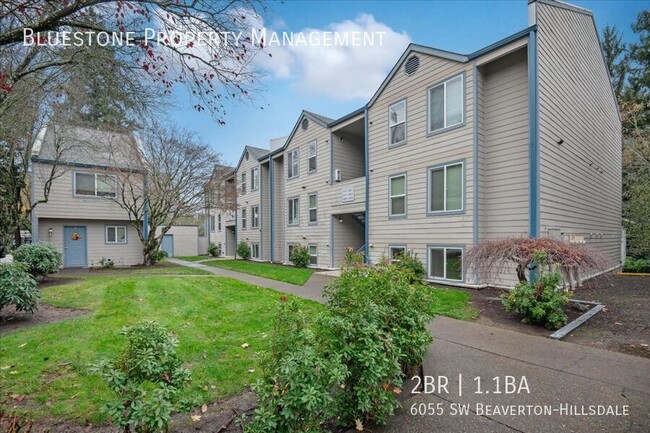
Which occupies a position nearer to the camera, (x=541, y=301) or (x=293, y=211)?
(x=541, y=301)

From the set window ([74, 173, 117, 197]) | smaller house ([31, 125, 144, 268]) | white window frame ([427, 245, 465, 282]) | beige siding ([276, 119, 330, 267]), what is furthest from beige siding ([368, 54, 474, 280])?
window ([74, 173, 117, 197])

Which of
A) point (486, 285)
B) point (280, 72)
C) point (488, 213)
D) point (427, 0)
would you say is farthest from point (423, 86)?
point (280, 72)

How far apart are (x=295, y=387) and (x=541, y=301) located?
18.4 ft

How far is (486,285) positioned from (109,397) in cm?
947

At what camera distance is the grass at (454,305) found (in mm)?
6625

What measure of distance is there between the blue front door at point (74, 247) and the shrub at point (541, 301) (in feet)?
63.0

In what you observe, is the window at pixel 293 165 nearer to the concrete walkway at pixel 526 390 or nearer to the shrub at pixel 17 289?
the shrub at pixel 17 289

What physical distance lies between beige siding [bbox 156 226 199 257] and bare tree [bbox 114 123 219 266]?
13.4 metres

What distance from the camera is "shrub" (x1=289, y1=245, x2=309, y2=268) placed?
54.0 feet

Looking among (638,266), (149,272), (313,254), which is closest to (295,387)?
(149,272)

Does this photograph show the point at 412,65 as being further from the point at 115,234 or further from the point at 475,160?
the point at 115,234

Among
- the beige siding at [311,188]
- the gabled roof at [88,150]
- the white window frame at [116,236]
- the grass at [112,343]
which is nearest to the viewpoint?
the grass at [112,343]

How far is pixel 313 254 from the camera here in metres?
16.7

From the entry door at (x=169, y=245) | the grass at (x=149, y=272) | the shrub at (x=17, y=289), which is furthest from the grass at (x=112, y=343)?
the entry door at (x=169, y=245)
